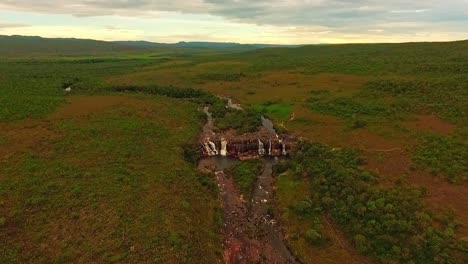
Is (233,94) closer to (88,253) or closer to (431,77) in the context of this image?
(431,77)

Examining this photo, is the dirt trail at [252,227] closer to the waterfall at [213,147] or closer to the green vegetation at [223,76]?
the waterfall at [213,147]

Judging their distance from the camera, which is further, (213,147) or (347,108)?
(347,108)

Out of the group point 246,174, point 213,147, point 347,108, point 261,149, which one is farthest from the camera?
point 347,108

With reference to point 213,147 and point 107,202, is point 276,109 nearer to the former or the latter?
point 213,147

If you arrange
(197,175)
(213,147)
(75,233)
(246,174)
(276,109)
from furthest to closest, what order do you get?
(276,109) < (213,147) < (246,174) < (197,175) < (75,233)

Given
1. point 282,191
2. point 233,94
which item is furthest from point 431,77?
point 282,191

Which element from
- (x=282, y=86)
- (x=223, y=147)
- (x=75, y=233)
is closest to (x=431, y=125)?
(x=223, y=147)
